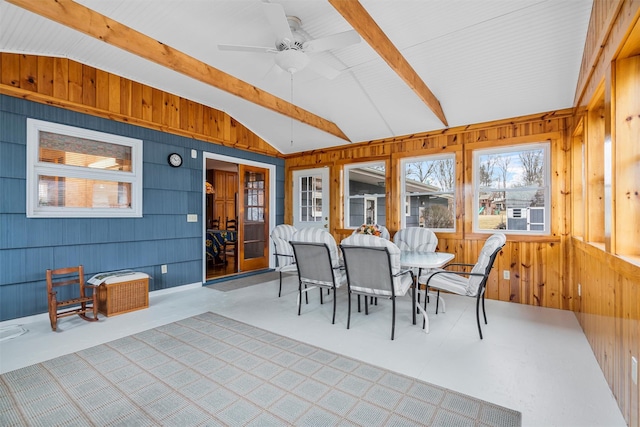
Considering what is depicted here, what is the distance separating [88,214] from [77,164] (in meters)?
0.63

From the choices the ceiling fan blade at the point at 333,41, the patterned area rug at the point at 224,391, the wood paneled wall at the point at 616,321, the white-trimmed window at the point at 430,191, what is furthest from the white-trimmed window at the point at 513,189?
the patterned area rug at the point at 224,391

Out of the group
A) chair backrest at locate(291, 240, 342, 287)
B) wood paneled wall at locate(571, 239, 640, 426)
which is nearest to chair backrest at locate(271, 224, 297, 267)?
chair backrest at locate(291, 240, 342, 287)

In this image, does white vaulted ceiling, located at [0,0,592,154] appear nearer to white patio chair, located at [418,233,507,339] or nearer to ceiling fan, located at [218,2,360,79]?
ceiling fan, located at [218,2,360,79]

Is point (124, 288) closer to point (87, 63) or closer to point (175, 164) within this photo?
point (175, 164)

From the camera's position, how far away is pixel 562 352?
2.50 metres

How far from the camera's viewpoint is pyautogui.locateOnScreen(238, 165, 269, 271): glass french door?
5.84 m

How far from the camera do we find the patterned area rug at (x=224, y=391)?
171 centimetres

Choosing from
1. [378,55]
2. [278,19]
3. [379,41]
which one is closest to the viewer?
[278,19]

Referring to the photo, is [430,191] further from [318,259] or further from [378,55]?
[318,259]

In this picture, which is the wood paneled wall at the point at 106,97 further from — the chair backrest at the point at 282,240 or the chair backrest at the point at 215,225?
the chair backrest at the point at 215,225

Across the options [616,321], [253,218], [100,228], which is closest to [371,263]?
[616,321]

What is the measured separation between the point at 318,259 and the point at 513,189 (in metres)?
3.01

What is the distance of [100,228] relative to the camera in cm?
381

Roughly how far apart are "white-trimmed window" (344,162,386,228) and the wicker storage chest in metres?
3.59
